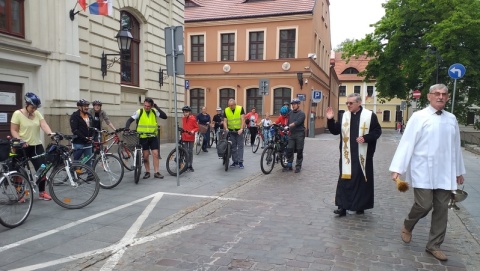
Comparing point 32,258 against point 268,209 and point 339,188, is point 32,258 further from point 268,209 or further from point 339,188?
point 339,188

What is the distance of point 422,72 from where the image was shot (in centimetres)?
2553

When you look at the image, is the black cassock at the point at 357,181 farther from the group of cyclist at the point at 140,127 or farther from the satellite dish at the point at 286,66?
the satellite dish at the point at 286,66

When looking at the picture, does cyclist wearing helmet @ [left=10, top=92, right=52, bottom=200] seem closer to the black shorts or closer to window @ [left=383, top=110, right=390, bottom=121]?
the black shorts

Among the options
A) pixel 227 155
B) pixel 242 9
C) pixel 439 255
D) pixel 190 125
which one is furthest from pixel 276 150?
pixel 242 9

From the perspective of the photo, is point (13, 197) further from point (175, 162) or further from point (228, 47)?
point (228, 47)

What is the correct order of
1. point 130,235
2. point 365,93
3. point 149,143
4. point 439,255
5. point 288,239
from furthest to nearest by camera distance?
point 365,93, point 149,143, point 130,235, point 288,239, point 439,255

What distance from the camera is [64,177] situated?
5793 millimetres

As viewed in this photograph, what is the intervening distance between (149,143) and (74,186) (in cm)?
239

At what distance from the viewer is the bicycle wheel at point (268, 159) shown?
372 inches

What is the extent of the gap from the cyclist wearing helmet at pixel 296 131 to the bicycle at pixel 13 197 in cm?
608

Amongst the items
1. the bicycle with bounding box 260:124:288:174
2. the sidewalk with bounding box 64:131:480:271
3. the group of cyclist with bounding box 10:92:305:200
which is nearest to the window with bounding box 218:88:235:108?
the group of cyclist with bounding box 10:92:305:200

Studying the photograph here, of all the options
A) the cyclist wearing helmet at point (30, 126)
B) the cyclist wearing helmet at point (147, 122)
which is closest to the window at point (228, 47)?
the cyclist wearing helmet at point (147, 122)

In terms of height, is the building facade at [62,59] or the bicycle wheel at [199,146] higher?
the building facade at [62,59]

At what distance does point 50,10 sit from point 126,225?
7.77 meters
